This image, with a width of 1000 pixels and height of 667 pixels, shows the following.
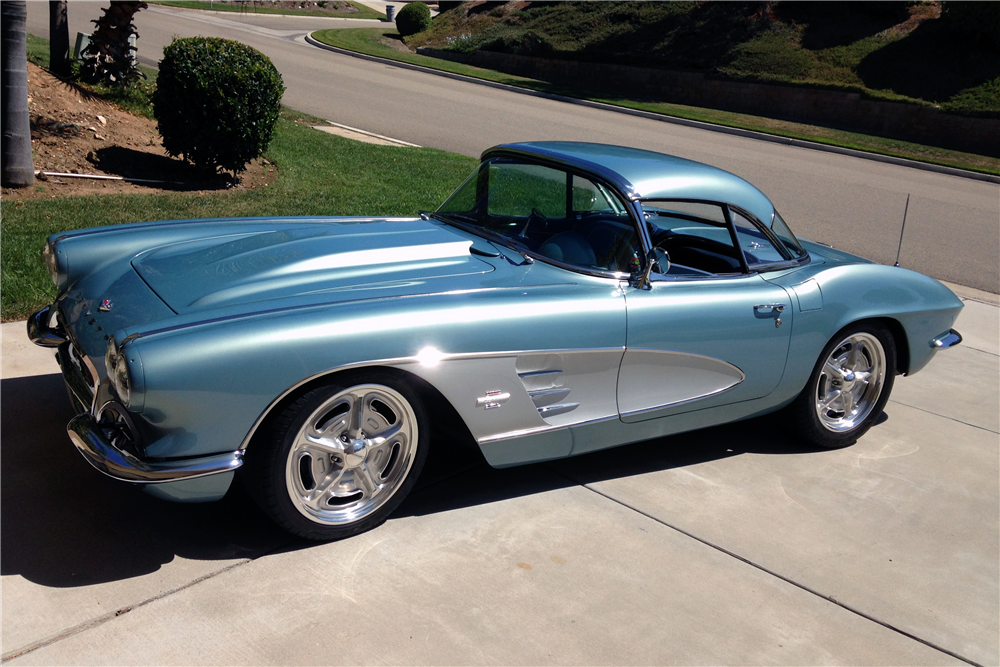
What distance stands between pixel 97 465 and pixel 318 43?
2681 cm

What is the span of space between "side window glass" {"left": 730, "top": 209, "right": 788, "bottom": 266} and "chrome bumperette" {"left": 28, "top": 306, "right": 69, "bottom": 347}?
316 centimetres

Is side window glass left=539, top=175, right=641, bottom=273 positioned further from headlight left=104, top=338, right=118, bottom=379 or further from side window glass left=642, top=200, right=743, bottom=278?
headlight left=104, top=338, right=118, bottom=379

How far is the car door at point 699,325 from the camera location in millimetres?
3953

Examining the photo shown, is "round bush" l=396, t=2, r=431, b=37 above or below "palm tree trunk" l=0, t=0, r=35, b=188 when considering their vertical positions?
above

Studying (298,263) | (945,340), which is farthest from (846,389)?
(298,263)

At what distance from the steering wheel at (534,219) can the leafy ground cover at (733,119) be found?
16451 millimetres

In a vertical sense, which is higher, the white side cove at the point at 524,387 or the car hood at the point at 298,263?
the car hood at the point at 298,263

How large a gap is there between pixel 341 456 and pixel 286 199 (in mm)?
5432

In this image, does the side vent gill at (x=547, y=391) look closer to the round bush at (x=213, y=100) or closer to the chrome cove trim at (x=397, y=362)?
the chrome cove trim at (x=397, y=362)

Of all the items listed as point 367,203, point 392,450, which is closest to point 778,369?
point 392,450

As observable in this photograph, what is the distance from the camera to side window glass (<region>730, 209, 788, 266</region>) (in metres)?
4.49

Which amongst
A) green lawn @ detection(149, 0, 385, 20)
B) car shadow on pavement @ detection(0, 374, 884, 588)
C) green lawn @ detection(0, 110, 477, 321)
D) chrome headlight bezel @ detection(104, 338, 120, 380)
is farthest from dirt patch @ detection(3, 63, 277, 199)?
green lawn @ detection(149, 0, 385, 20)

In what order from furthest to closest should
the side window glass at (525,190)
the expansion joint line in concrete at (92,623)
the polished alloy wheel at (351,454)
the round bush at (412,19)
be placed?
the round bush at (412,19)
the side window glass at (525,190)
the polished alloy wheel at (351,454)
the expansion joint line in concrete at (92,623)

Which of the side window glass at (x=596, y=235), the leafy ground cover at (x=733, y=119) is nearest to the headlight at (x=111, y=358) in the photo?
the side window glass at (x=596, y=235)
